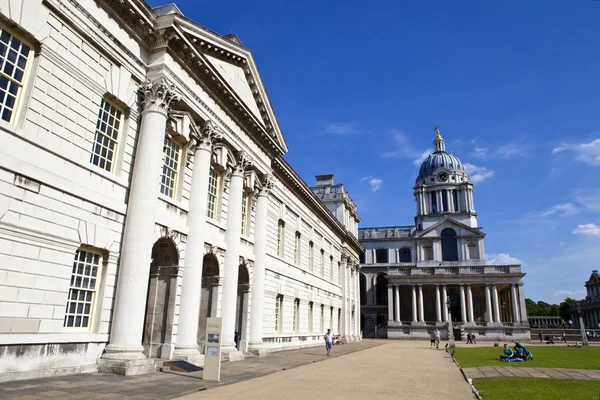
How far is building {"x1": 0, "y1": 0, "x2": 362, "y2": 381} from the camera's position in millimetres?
10633

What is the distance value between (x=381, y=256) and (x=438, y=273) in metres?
17.8

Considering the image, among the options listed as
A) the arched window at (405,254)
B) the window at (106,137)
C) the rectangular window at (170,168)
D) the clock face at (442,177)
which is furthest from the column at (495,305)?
the window at (106,137)

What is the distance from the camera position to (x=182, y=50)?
1602cm

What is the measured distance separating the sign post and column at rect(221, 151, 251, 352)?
6065mm

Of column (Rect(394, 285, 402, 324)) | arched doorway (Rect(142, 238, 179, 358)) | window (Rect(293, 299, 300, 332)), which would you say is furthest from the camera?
column (Rect(394, 285, 402, 324))

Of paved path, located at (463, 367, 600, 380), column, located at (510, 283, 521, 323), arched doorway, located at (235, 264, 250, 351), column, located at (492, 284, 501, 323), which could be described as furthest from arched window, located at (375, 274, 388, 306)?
paved path, located at (463, 367, 600, 380)

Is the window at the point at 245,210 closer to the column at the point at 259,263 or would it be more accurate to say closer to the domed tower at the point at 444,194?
the column at the point at 259,263

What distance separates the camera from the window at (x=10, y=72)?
10.5m

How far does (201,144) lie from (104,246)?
241 inches

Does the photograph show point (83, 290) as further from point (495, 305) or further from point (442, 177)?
point (442, 177)

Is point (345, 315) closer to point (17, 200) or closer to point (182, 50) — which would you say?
point (182, 50)

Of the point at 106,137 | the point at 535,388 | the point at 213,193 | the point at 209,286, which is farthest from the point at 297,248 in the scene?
the point at 535,388

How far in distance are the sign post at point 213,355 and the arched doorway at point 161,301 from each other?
3.52 m

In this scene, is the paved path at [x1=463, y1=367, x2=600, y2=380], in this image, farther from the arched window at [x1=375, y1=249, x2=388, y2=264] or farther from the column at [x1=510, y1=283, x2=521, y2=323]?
the arched window at [x1=375, y1=249, x2=388, y2=264]
